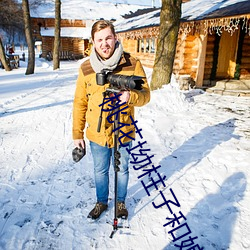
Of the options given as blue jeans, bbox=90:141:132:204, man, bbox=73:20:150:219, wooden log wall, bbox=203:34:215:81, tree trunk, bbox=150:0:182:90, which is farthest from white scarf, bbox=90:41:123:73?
wooden log wall, bbox=203:34:215:81

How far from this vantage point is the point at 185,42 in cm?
972

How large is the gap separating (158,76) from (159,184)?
4.82 m

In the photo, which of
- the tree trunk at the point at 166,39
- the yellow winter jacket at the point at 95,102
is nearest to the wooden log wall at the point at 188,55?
the tree trunk at the point at 166,39

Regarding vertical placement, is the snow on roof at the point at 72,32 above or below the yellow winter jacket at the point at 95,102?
above

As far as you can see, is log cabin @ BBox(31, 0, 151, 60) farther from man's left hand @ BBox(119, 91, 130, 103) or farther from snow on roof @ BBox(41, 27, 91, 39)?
man's left hand @ BBox(119, 91, 130, 103)

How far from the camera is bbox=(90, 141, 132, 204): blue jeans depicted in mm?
2182

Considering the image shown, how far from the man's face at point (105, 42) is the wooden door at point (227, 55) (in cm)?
1039

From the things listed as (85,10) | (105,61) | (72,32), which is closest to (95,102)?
(105,61)

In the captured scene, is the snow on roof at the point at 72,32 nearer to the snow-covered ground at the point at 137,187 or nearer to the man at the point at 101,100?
the snow-covered ground at the point at 137,187

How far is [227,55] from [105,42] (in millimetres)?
10907

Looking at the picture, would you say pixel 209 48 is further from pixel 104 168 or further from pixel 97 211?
pixel 97 211

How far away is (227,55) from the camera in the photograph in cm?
1098

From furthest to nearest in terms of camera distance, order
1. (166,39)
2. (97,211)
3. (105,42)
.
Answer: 1. (166,39)
2. (97,211)
3. (105,42)

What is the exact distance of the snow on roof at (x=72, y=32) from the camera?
28.8 metres
